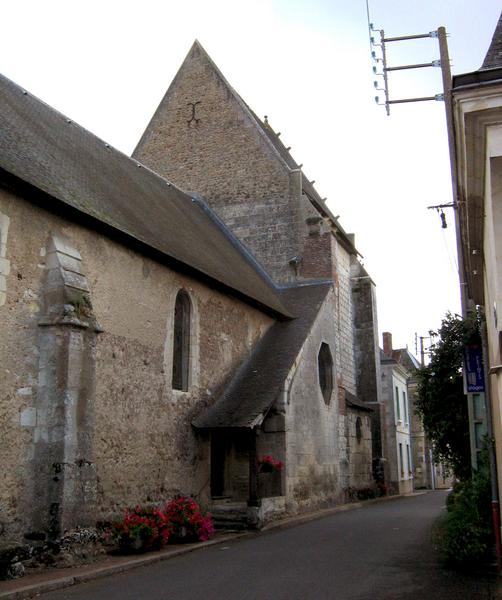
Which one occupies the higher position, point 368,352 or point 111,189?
point 111,189

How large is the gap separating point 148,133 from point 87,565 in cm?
1786

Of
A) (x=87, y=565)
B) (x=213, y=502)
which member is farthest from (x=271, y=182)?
(x=87, y=565)

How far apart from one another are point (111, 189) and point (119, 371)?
434cm

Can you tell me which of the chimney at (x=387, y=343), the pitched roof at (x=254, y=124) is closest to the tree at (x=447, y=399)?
the pitched roof at (x=254, y=124)

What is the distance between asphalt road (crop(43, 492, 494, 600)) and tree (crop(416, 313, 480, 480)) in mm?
1608

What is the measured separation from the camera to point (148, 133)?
23.9 metres

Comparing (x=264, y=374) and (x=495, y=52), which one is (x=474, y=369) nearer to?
(x=495, y=52)

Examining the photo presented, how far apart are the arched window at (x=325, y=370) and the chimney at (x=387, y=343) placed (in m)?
20.0

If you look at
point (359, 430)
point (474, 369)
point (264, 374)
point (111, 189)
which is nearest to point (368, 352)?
point (359, 430)

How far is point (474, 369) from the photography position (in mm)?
9453

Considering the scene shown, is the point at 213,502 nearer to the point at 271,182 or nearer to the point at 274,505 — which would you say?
the point at 274,505

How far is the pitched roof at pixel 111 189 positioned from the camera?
10883 millimetres

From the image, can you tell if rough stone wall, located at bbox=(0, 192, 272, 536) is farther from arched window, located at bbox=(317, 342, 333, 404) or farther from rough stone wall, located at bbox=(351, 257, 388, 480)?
rough stone wall, located at bbox=(351, 257, 388, 480)

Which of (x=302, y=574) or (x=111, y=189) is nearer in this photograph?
(x=302, y=574)
